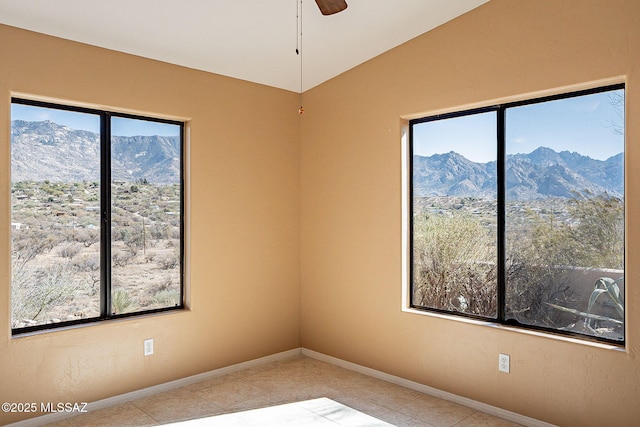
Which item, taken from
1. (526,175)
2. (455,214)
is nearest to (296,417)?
(455,214)

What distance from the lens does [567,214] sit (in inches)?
123

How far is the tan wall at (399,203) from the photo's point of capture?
112 inches

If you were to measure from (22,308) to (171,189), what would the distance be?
4.45 feet

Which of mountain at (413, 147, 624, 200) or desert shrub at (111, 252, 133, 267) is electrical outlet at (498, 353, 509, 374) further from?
desert shrub at (111, 252, 133, 267)

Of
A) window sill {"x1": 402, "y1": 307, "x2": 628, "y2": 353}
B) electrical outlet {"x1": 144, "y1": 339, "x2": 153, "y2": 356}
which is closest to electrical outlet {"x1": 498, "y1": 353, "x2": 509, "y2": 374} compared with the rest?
window sill {"x1": 402, "y1": 307, "x2": 628, "y2": 353}

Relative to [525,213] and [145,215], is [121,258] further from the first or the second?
[525,213]

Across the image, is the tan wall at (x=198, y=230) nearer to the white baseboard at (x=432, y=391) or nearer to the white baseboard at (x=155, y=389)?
the white baseboard at (x=155, y=389)

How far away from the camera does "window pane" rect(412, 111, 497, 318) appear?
3.53m

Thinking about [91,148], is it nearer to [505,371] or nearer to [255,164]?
[255,164]

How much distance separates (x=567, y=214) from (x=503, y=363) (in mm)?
1089

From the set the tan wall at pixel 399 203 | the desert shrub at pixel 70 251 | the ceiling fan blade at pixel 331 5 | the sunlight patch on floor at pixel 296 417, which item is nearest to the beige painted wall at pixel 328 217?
the tan wall at pixel 399 203

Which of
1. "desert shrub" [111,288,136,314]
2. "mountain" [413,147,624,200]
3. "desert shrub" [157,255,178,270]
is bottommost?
"desert shrub" [111,288,136,314]

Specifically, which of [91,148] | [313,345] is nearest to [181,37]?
[91,148]

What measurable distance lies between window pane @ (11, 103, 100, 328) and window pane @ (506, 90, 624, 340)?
3.00 metres
